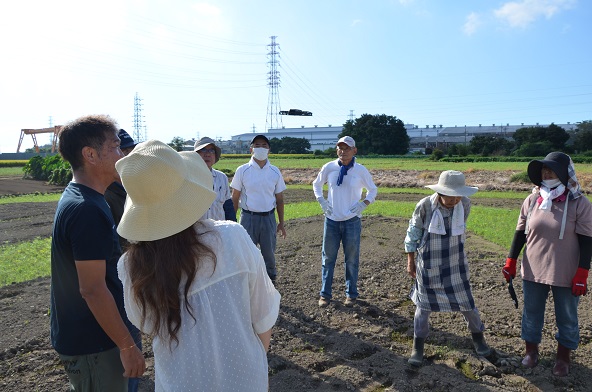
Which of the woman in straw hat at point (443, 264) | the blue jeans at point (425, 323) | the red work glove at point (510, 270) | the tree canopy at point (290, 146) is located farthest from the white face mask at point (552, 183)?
the tree canopy at point (290, 146)

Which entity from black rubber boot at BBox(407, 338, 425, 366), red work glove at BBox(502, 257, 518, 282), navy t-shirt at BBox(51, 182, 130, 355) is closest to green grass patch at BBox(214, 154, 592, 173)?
red work glove at BBox(502, 257, 518, 282)

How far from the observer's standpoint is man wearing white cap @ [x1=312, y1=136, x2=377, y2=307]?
18.7ft

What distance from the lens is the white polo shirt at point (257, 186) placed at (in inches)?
242

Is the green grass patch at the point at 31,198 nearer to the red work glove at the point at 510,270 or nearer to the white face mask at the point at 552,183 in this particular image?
the red work glove at the point at 510,270

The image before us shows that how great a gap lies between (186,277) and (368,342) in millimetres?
3395

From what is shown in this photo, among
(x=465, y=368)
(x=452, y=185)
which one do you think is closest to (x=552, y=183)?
(x=452, y=185)

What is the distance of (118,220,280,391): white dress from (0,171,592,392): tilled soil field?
7.34ft

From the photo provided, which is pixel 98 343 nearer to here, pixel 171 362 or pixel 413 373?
pixel 171 362

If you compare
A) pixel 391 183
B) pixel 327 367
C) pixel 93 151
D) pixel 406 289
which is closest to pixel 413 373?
pixel 327 367

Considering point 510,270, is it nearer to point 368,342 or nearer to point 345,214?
point 368,342

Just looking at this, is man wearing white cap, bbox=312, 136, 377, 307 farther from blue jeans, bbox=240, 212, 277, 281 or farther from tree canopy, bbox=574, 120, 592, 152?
tree canopy, bbox=574, 120, 592, 152

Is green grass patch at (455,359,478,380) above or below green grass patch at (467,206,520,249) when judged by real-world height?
below

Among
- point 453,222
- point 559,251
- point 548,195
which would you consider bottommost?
point 559,251

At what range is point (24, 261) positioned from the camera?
27.5 feet
